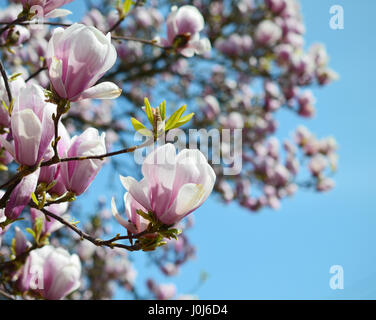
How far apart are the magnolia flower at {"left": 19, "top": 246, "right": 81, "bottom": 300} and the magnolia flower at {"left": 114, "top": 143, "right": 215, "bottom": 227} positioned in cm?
51

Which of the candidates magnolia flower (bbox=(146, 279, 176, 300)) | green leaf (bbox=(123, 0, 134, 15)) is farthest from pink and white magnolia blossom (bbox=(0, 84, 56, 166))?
magnolia flower (bbox=(146, 279, 176, 300))

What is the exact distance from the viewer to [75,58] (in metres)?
0.86

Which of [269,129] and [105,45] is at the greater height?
[269,129]

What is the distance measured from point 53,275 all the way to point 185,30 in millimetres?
1037

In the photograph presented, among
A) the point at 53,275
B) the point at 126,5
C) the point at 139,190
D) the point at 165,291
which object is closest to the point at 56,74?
the point at 139,190

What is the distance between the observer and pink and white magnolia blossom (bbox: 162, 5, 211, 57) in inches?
61.3

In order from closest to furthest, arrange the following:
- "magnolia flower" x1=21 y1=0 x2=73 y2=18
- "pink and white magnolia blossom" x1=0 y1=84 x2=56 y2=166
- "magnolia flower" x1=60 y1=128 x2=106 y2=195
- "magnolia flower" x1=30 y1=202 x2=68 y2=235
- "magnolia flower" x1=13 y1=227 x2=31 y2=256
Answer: "pink and white magnolia blossom" x1=0 y1=84 x2=56 y2=166
"magnolia flower" x1=60 y1=128 x2=106 y2=195
"magnolia flower" x1=21 y1=0 x2=73 y2=18
"magnolia flower" x1=30 y1=202 x2=68 y2=235
"magnolia flower" x1=13 y1=227 x2=31 y2=256

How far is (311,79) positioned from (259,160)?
1.24 m

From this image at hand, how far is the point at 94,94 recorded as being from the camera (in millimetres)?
918

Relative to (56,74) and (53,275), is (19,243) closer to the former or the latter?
(53,275)

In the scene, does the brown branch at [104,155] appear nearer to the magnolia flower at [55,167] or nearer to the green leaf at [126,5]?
the magnolia flower at [55,167]

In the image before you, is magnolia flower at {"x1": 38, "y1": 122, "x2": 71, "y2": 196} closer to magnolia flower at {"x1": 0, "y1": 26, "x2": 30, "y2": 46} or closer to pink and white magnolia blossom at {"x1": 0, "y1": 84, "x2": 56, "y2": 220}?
pink and white magnolia blossom at {"x1": 0, "y1": 84, "x2": 56, "y2": 220}
